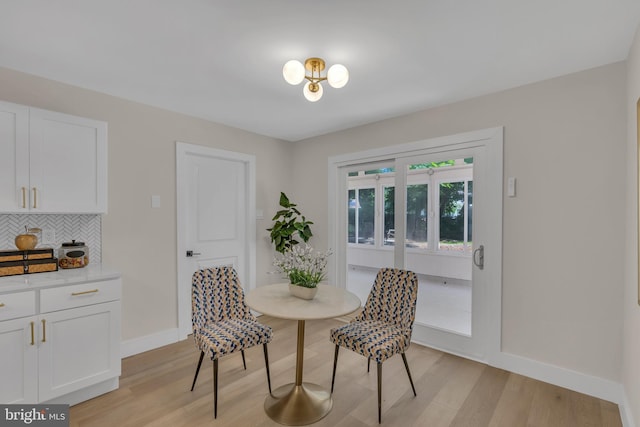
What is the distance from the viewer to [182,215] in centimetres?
331

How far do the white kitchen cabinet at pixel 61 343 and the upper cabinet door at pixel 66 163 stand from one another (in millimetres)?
648

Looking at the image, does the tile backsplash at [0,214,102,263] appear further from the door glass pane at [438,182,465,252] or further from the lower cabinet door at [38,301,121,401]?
the door glass pane at [438,182,465,252]

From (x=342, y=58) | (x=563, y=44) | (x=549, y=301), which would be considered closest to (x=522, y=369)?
(x=549, y=301)

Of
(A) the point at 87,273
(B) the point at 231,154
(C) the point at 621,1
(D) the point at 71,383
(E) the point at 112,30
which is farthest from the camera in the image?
(B) the point at 231,154

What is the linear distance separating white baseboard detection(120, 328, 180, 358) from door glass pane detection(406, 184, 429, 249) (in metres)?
2.62

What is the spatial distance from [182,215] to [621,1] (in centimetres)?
361

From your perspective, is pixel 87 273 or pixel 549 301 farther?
pixel 549 301

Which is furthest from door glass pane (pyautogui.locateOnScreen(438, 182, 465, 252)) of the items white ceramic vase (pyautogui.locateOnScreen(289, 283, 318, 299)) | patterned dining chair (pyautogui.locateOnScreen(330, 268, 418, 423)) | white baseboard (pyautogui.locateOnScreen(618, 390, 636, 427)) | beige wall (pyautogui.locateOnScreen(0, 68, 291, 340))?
beige wall (pyautogui.locateOnScreen(0, 68, 291, 340))

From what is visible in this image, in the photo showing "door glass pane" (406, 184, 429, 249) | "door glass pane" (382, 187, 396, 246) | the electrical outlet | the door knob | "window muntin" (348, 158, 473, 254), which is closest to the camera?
the electrical outlet

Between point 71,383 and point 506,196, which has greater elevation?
point 506,196

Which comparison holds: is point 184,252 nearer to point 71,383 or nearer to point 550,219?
point 71,383

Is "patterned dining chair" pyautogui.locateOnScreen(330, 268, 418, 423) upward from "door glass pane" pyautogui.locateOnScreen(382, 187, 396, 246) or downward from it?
downward

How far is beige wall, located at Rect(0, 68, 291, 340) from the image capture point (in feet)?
8.84

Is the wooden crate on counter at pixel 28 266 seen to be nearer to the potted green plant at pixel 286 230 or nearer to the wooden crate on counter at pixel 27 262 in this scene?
the wooden crate on counter at pixel 27 262
